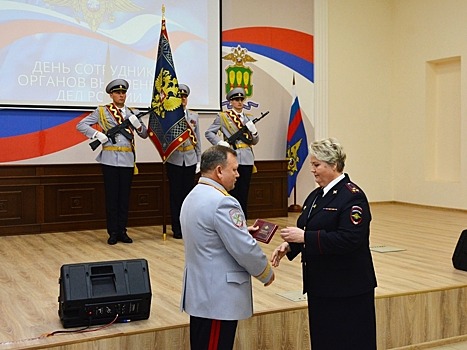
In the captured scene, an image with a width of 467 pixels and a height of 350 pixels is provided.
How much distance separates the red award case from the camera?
296 centimetres

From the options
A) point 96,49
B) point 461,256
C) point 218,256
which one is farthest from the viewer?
point 96,49

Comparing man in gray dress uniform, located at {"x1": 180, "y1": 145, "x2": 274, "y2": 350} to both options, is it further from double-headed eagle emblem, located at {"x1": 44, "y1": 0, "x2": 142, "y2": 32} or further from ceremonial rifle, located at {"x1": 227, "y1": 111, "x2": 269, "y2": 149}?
double-headed eagle emblem, located at {"x1": 44, "y1": 0, "x2": 142, "y2": 32}

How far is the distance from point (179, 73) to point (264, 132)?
1.54 meters

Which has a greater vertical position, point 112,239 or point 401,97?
point 401,97

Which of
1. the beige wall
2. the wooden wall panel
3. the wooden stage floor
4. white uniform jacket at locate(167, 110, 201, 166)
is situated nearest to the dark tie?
the wooden stage floor

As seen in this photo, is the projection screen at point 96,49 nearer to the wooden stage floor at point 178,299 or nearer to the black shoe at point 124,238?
the wooden stage floor at point 178,299

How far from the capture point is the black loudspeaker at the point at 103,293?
11.5 ft

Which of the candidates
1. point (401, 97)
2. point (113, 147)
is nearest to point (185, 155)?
point (113, 147)

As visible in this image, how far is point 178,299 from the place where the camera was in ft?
13.7

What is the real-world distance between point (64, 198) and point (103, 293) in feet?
13.1

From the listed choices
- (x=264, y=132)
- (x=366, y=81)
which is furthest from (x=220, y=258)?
(x=366, y=81)

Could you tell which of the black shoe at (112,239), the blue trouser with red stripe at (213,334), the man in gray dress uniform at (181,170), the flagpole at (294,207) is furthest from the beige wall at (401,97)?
the blue trouser with red stripe at (213,334)

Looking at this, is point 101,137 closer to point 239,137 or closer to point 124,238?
point 124,238

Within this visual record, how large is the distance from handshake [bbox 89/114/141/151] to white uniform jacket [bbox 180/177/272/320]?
3.62m
